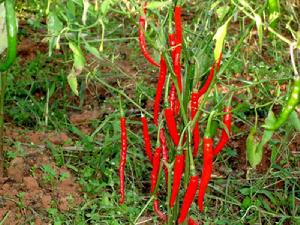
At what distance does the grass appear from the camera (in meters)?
2.32

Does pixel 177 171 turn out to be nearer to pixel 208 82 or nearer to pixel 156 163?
pixel 156 163

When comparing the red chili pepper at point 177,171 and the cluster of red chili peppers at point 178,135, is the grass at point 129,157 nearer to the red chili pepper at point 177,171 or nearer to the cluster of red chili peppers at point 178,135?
the cluster of red chili peppers at point 178,135

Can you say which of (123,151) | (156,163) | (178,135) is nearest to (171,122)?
(178,135)

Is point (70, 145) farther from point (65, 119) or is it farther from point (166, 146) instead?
point (166, 146)

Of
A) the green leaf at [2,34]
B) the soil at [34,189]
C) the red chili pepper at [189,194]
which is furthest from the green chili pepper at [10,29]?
the soil at [34,189]

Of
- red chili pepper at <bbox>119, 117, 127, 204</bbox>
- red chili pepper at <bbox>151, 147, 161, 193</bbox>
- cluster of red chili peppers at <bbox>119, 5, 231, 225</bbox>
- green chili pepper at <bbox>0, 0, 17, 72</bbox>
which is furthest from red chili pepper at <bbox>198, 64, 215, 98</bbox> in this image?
green chili pepper at <bbox>0, 0, 17, 72</bbox>

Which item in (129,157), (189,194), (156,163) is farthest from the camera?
(129,157)

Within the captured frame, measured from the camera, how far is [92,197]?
240cm

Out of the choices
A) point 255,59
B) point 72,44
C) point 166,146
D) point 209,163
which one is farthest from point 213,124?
point 255,59

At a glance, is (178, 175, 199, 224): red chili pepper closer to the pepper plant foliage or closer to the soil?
the pepper plant foliage

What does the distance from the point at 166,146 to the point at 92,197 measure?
0.51 metres

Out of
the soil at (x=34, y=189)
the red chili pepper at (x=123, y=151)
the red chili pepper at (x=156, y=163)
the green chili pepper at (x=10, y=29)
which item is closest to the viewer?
the green chili pepper at (x=10, y=29)

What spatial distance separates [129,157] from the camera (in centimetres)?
254

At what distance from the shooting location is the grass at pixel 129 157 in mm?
2318
